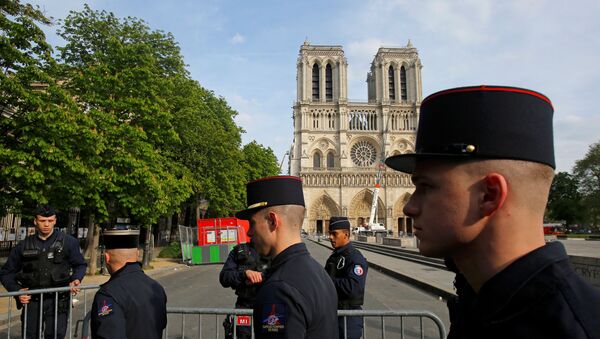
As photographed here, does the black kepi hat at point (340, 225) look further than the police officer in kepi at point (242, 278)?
Yes

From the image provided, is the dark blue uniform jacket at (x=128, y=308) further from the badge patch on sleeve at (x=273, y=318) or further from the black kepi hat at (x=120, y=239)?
the badge patch on sleeve at (x=273, y=318)

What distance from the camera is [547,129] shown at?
1.26 m

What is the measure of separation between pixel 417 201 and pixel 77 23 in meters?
23.7

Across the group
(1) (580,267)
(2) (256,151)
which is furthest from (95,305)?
(2) (256,151)

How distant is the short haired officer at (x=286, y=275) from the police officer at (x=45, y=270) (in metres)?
4.28

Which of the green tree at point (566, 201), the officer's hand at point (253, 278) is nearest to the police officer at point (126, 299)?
the officer's hand at point (253, 278)

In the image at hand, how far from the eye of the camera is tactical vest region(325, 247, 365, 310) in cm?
473

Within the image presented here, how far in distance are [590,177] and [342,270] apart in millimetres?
53953

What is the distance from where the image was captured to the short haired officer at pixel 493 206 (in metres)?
1.05

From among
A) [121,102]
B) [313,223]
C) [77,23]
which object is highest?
[77,23]

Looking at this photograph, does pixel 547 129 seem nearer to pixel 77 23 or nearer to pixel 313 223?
pixel 77 23

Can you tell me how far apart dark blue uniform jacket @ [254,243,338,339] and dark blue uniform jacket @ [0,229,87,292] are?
5.20 meters

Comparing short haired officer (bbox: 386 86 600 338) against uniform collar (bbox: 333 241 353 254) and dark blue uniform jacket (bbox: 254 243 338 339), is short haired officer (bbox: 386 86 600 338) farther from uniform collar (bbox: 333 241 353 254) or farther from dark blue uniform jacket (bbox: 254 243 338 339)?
uniform collar (bbox: 333 241 353 254)

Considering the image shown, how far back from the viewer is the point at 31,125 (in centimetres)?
1165
